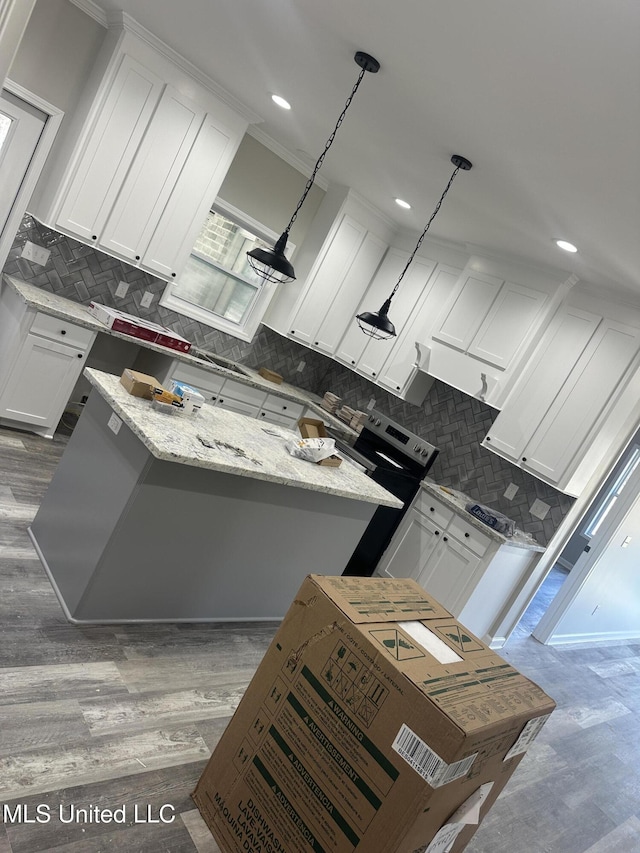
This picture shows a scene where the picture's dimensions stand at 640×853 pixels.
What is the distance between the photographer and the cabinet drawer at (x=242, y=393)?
16.4ft

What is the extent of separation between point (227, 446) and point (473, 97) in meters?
1.91

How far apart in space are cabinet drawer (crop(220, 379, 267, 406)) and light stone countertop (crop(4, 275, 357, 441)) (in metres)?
0.05

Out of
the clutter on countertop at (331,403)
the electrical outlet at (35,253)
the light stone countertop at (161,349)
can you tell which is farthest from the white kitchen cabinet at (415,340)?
the electrical outlet at (35,253)

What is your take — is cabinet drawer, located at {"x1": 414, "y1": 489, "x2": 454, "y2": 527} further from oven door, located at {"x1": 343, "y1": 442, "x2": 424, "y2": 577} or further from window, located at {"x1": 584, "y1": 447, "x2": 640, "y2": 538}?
window, located at {"x1": 584, "y1": 447, "x2": 640, "y2": 538}

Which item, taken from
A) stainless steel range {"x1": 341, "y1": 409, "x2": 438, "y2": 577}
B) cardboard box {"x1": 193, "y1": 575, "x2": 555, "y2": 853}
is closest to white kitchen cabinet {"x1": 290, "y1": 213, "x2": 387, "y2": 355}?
stainless steel range {"x1": 341, "y1": 409, "x2": 438, "y2": 577}

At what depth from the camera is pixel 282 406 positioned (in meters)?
5.47

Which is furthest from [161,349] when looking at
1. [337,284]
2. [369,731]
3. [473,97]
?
[369,731]

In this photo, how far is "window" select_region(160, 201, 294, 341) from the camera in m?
5.11

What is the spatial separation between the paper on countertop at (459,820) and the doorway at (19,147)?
14.1ft

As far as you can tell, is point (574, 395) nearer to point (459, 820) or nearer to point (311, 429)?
point (311, 429)

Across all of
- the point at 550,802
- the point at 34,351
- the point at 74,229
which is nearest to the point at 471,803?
the point at 550,802

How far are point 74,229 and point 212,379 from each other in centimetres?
152

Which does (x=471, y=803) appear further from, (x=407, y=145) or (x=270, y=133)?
(x=270, y=133)

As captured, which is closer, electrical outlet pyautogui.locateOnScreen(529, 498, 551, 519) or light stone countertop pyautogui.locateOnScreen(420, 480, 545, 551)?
light stone countertop pyautogui.locateOnScreen(420, 480, 545, 551)
